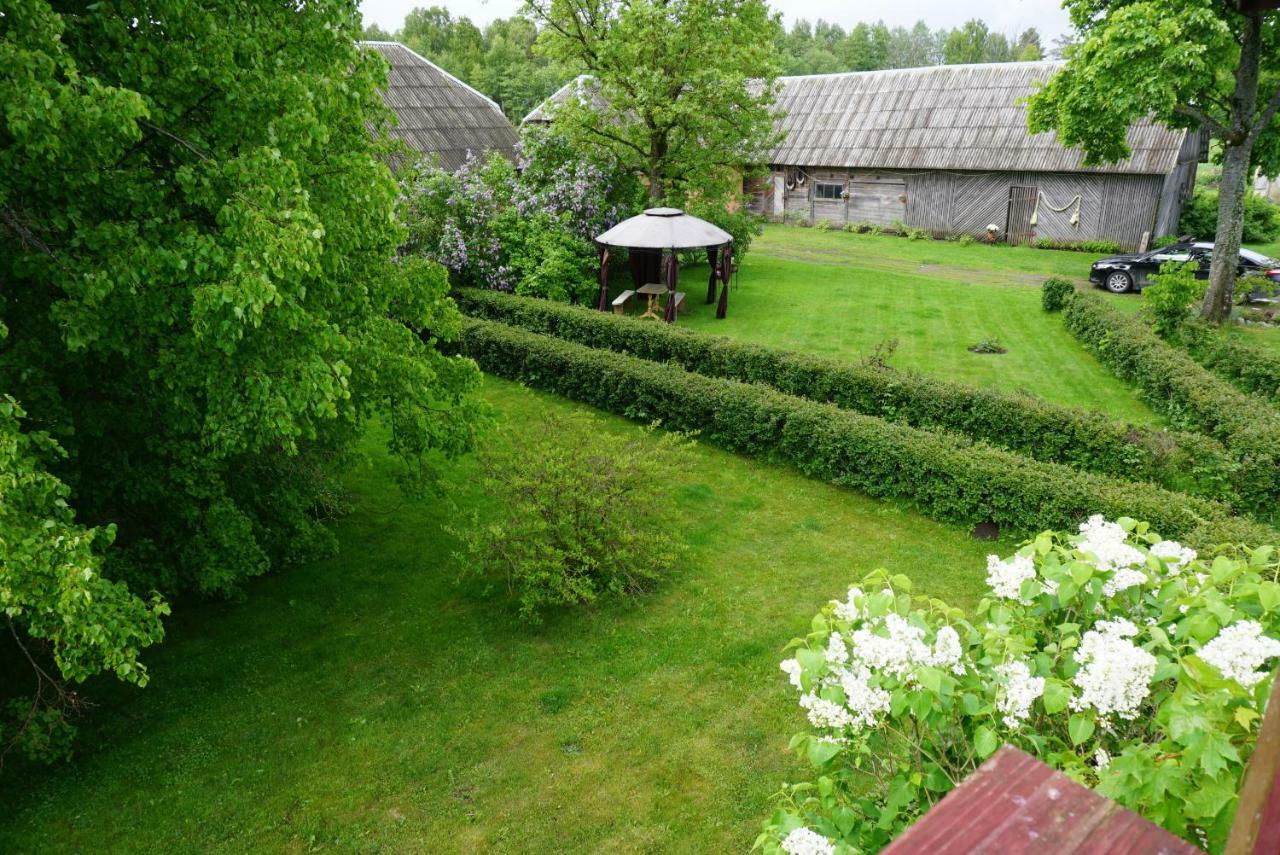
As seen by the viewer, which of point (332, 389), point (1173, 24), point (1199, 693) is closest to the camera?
point (1199, 693)

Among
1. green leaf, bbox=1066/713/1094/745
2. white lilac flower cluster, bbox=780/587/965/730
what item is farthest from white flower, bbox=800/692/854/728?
green leaf, bbox=1066/713/1094/745

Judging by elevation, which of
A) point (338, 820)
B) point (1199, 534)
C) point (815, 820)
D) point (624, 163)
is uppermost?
point (624, 163)

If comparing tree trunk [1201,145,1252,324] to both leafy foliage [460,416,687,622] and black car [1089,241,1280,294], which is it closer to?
black car [1089,241,1280,294]

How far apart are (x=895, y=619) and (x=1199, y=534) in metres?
6.72

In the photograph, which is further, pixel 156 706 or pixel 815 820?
pixel 156 706

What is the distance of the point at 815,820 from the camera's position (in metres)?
3.10

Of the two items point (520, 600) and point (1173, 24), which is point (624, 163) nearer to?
point (1173, 24)

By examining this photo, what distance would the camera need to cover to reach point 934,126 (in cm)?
3070

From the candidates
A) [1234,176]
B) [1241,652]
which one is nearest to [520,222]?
[1234,176]

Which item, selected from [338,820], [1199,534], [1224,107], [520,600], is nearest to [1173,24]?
[1224,107]

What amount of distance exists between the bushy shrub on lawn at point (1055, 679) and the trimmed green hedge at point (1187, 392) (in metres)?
7.98

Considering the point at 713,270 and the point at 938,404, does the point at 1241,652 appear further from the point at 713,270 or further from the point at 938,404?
the point at 713,270

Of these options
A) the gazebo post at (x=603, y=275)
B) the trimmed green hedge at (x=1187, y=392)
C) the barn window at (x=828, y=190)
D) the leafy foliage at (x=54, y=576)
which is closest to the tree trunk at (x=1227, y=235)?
Answer: the trimmed green hedge at (x=1187, y=392)

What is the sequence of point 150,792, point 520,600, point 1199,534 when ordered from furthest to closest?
point 520,600
point 1199,534
point 150,792
